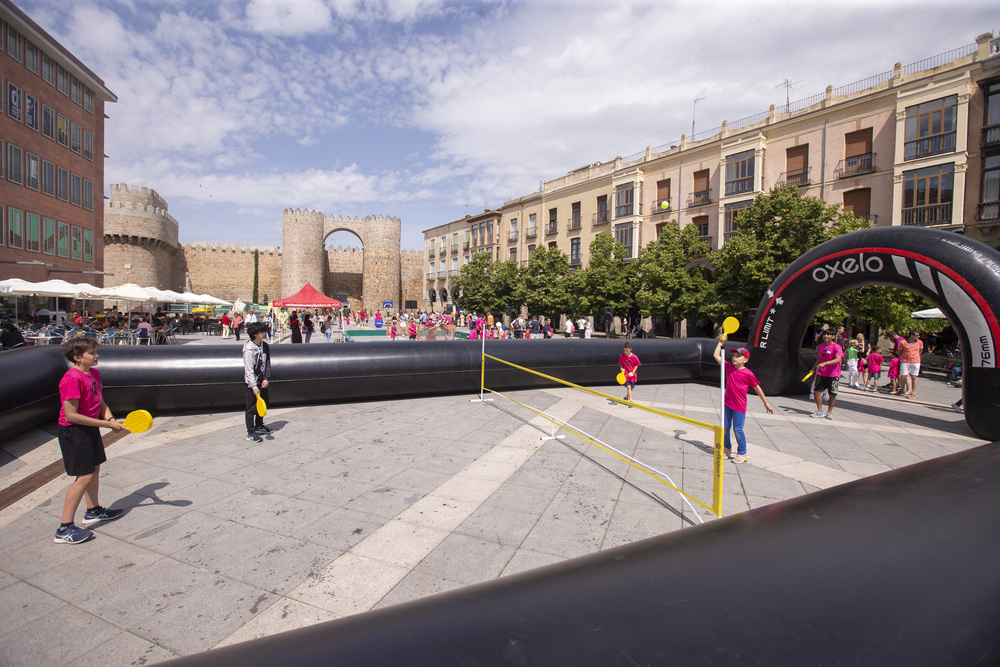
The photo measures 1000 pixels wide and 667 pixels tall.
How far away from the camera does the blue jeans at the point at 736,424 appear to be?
5.86 m

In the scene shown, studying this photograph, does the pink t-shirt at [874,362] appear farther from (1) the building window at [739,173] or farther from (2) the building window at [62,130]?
(2) the building window at [62,130]

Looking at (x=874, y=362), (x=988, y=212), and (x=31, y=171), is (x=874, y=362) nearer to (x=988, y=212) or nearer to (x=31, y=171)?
(x=988, y=212)

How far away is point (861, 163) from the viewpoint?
22.3 m

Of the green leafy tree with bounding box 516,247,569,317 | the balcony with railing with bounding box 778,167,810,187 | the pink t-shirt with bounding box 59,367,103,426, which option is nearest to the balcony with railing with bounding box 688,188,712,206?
the balcony with railing with bounding box 778,167,810,187

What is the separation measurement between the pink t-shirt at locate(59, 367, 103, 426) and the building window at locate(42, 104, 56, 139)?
31746 mm

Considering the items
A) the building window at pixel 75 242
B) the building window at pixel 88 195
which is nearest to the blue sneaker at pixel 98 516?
the building window at pixel 75 242

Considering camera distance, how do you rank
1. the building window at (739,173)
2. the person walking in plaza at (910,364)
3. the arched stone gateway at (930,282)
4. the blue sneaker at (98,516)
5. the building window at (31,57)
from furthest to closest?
the building window at (739,173) < the building window at (31,57) < the person walking in plaza at (910,364) < the arched stone gateway at (930,282) < the blue sneaker at (98,516)

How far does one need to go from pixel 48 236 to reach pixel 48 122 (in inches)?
238

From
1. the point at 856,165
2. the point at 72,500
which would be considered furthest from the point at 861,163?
the point at 72,500

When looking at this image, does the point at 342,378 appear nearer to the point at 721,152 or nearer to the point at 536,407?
the point at 536,407

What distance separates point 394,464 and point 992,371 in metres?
8.60

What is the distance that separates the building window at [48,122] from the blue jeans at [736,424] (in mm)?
35155

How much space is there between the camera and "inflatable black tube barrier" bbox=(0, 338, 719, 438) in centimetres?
643

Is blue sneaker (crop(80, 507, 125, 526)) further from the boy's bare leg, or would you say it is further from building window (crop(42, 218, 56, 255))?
building window (crop(42, 218, 56, 255))
